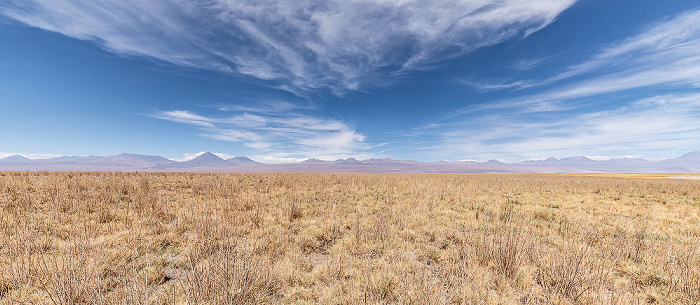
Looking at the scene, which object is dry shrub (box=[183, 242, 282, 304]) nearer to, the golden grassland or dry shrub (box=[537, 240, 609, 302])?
the golden grassland

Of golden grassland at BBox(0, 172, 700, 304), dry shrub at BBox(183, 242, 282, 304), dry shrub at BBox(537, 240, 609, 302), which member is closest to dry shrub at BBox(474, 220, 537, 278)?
golden grassland at BBox(0, 172, 700, 304)

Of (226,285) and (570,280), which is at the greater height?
(226,285)

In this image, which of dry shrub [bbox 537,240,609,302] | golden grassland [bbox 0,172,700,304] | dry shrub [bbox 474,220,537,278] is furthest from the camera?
dry shrub [bbox 474,220,537,278]

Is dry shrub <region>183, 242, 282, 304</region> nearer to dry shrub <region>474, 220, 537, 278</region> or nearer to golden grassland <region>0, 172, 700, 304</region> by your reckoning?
golden grassland <region>0, 172, 700, 304</region>

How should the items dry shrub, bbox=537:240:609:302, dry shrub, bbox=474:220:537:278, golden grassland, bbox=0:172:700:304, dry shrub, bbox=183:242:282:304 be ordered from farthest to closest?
dry shrub, bbox=474:220:537:278, dry shrub, bbox=537:240:609:302, golden grassland, bbox=0:172:700:304, dry shrub, bbox=183:242:282:304

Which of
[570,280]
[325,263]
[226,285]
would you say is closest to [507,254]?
[570,280]

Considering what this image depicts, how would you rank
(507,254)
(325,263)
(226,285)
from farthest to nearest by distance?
(325,263) < (507,254) < (226,285)

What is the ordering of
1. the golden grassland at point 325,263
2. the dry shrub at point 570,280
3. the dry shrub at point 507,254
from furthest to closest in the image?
the dry shrub at point 507,254
the dry shrub at point 570,280
the golden grassland at point 325,263

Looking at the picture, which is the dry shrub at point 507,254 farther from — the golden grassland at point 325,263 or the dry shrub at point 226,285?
the dry shrub at point 226,285

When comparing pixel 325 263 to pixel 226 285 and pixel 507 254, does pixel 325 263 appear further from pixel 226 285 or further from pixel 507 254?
pixel 507 254

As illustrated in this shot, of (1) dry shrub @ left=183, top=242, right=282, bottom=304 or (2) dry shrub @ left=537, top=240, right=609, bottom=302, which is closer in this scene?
(1) dry shrub @ left=183, top=242, right=282, bottom=304

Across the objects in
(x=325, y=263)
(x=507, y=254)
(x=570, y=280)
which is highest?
(x=507, y=254)

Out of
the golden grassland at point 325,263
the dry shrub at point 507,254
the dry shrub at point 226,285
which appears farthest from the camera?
the dry shrub at point 507,254

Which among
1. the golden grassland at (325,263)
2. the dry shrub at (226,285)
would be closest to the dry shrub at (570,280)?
the golden grassland at (325,263)
